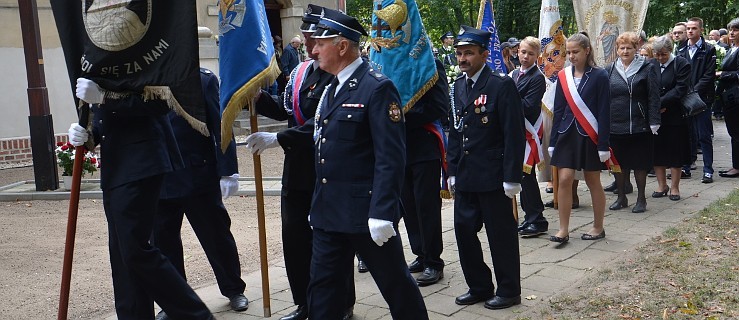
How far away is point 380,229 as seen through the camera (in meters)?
4.02

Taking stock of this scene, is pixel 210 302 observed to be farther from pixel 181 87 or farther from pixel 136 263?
pixel 181 87

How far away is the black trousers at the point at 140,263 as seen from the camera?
466cm

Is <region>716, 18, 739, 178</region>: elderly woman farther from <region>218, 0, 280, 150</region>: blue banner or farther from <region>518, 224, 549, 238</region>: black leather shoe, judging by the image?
<region>218, 0, 280, 150</region>: blue banner

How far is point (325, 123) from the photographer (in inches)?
171

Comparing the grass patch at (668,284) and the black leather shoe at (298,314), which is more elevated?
the black leather shoe at (298,314)

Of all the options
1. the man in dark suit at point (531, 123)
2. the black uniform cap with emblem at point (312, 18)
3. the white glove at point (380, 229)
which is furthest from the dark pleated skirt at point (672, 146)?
the white glove at point (380, 229)

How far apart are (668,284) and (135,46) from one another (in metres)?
3.95

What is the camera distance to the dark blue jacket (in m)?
5.49

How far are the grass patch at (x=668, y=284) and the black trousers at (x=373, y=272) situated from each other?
4.55 feet

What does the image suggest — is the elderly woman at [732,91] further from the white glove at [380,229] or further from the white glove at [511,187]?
the white glove at [380,229]

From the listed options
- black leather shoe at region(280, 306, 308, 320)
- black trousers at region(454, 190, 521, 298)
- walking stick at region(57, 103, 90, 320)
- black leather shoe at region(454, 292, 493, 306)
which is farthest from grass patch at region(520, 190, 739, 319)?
walking stick at region(57, 103, 90, 320)

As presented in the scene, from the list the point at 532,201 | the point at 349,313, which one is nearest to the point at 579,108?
the point at 532,201

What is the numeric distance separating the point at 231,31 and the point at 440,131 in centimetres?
173

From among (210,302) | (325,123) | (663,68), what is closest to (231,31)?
(325,123)
